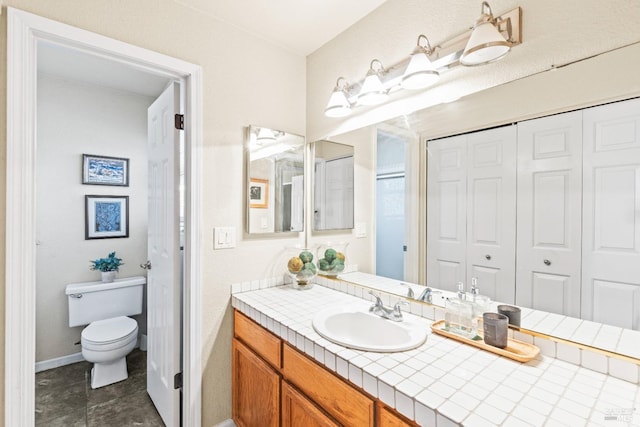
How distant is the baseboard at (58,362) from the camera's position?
95.5 inches

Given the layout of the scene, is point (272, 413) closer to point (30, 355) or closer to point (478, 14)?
point (30, 355)

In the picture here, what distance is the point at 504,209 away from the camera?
1.13 metres

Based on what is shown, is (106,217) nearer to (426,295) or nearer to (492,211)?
(426,295)

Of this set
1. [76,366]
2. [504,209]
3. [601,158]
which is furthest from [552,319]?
[76,366]

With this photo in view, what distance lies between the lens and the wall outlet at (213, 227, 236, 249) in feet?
5.56

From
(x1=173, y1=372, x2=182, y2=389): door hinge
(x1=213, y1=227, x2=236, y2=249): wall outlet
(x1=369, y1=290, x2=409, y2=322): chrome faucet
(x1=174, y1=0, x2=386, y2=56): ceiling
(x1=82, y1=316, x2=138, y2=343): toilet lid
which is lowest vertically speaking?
(x1=173, y1=372, x2=182, y2=389): door hinge

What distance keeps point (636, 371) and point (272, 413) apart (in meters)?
1.30

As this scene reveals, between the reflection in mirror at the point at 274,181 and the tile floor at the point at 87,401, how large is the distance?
1430 mm

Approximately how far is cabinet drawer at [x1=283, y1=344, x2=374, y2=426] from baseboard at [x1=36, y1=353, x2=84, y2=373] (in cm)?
239

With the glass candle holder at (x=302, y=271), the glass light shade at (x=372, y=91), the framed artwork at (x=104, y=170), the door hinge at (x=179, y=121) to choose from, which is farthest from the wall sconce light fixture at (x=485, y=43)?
the framed artwork at (x=104, y=170)

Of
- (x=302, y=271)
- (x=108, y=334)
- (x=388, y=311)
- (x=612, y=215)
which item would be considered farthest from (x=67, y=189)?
(x=612, y=215)

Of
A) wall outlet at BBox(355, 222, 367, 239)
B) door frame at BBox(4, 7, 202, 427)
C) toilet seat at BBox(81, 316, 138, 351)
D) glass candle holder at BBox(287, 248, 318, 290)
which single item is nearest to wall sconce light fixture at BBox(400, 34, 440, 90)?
wall outlet at BBox(355, 222, 367, 239)

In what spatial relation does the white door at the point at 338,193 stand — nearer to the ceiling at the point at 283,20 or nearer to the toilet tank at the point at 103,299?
the ceiling at the point at 283,20

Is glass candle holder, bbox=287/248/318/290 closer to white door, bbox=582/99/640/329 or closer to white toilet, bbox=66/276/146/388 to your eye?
white door, bbox=582/99/640/329
